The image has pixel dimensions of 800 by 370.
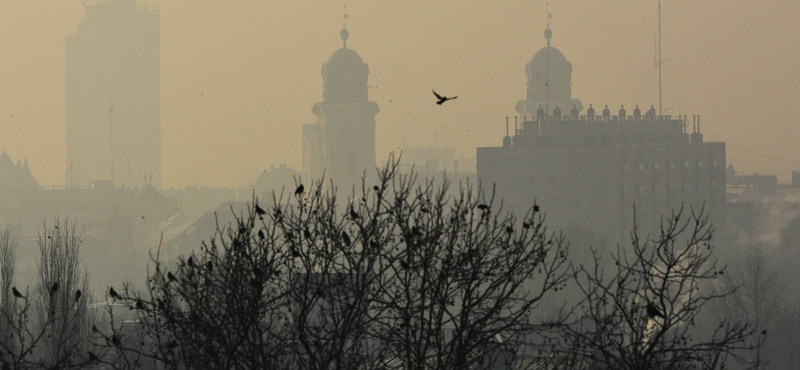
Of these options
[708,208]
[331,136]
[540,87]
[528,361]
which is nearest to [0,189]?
[331,136]

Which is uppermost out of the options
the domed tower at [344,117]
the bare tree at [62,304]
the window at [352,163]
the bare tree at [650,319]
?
the domed tower at [344,117]

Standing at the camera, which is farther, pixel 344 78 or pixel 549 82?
pixel 344 78

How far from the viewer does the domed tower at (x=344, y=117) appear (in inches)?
6029

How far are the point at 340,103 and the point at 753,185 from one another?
173 ft

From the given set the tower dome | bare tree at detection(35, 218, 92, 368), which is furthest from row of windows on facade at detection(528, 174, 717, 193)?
the tower dome

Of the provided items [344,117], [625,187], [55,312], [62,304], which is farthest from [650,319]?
[344,117]

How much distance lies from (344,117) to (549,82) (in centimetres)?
3233

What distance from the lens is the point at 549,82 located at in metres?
132

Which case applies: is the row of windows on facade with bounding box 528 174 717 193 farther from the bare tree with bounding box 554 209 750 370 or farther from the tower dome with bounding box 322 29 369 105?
the bare tree with bounding box 554 209 750 370

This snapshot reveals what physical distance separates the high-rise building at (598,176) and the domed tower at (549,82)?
36.7 metres

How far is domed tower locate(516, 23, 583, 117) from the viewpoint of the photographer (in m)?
132

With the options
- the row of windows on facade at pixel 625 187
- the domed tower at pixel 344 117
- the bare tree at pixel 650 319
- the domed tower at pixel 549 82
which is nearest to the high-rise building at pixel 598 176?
the row of windows on facade at pixel 625 187

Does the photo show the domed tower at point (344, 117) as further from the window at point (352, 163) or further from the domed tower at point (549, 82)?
the domed tower at point (549, 82)

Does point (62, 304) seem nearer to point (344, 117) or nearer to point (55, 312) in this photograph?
point (55, 312)
